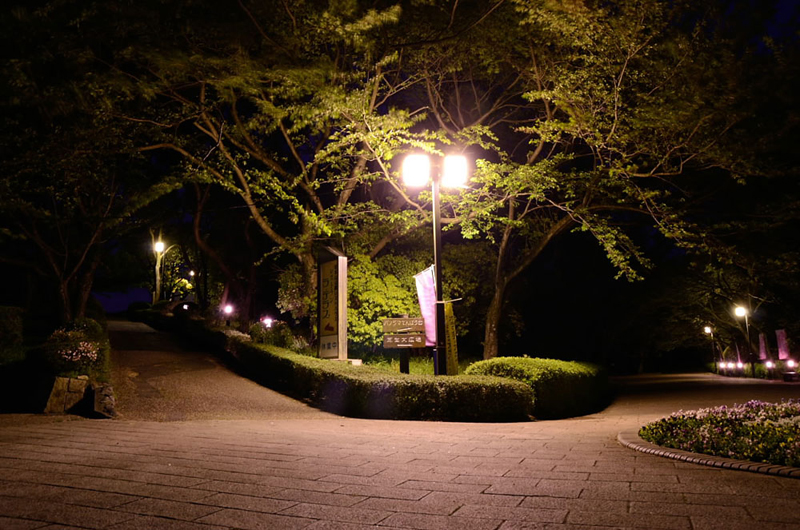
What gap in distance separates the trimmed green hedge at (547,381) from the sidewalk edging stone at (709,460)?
4730 millimetres

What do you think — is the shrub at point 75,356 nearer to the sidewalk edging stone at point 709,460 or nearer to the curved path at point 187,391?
the curved path at point 187,391

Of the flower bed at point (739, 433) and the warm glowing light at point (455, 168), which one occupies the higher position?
the warm glowing light at point (455, 168)

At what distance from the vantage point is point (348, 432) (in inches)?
320

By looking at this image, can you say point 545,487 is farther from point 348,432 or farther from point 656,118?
point 656,118

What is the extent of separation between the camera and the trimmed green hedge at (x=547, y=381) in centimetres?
1178

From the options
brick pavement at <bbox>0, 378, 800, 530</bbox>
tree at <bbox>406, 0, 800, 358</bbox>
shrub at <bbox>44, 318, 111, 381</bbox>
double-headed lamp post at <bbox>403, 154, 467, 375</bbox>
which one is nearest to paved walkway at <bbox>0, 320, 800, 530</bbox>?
brick pavement at <bbox>0, 378, 800, 530</bbox>

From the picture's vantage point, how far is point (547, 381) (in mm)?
11938

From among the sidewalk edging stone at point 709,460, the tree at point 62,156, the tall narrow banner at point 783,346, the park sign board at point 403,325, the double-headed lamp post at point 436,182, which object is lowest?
the sidewalk edging stone at point 709,460

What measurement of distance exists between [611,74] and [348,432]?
9731 millimetres

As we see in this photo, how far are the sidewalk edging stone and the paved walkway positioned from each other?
131mm

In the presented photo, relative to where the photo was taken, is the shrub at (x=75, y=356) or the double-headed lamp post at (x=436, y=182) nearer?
the double-headed lamp post at (x=436, y=182)

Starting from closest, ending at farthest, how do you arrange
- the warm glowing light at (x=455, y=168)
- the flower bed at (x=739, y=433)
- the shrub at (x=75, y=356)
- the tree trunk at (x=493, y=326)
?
the flower bed at (x=739, y=433) < the warm glowing light at (x=455, y=168) < the shrub at (x=75, y=356) < the tree trunk at (x=493, y=326)

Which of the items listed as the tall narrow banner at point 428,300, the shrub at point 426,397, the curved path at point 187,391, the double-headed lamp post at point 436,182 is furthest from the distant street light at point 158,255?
the double-headed lamp post at point 436,182

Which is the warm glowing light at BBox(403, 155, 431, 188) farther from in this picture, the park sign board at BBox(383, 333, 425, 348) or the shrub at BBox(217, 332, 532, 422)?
the park sign board at BBox(383, 333, 425, 348)
